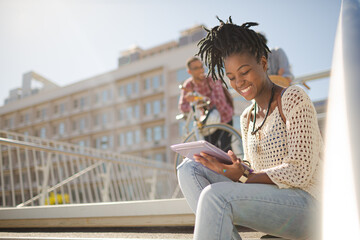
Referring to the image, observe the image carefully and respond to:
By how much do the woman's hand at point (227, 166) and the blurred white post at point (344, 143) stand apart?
57cm

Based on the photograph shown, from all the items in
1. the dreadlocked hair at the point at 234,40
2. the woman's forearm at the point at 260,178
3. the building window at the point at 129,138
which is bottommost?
the woman's forearm at the point at 260,178

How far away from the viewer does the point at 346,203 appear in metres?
0.70

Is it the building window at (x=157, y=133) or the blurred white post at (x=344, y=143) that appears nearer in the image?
the blurred white post at (x=344, y=143)

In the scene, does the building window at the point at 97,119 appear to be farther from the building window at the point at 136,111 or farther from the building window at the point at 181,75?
the building window at the point at 181,75

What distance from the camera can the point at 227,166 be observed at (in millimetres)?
1372

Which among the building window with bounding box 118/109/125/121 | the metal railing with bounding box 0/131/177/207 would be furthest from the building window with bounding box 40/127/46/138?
the metal railing with bounding box 0/131/177/207

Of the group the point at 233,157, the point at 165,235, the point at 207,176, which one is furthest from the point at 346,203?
the point at 165,235

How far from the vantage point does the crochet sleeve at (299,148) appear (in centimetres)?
128

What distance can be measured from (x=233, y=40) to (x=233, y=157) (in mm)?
570

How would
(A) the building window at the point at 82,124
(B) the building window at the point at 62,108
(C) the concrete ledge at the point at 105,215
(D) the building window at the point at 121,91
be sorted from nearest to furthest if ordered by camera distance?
(C) the concrete ledge at the point at 105,215 < (D) the building window at the point at 121,91 < (A) the building window at the point at 82,124 < (B) the building window at the point at 62,108

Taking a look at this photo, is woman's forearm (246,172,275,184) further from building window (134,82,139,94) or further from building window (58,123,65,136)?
building window (58,123,65,136)

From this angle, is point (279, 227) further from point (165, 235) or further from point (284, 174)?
point (165, 235)

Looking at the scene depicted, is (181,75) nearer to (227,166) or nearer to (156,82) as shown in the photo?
(156,82)

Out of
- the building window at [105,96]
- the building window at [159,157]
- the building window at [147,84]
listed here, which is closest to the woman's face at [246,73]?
the building window at [159,157]
